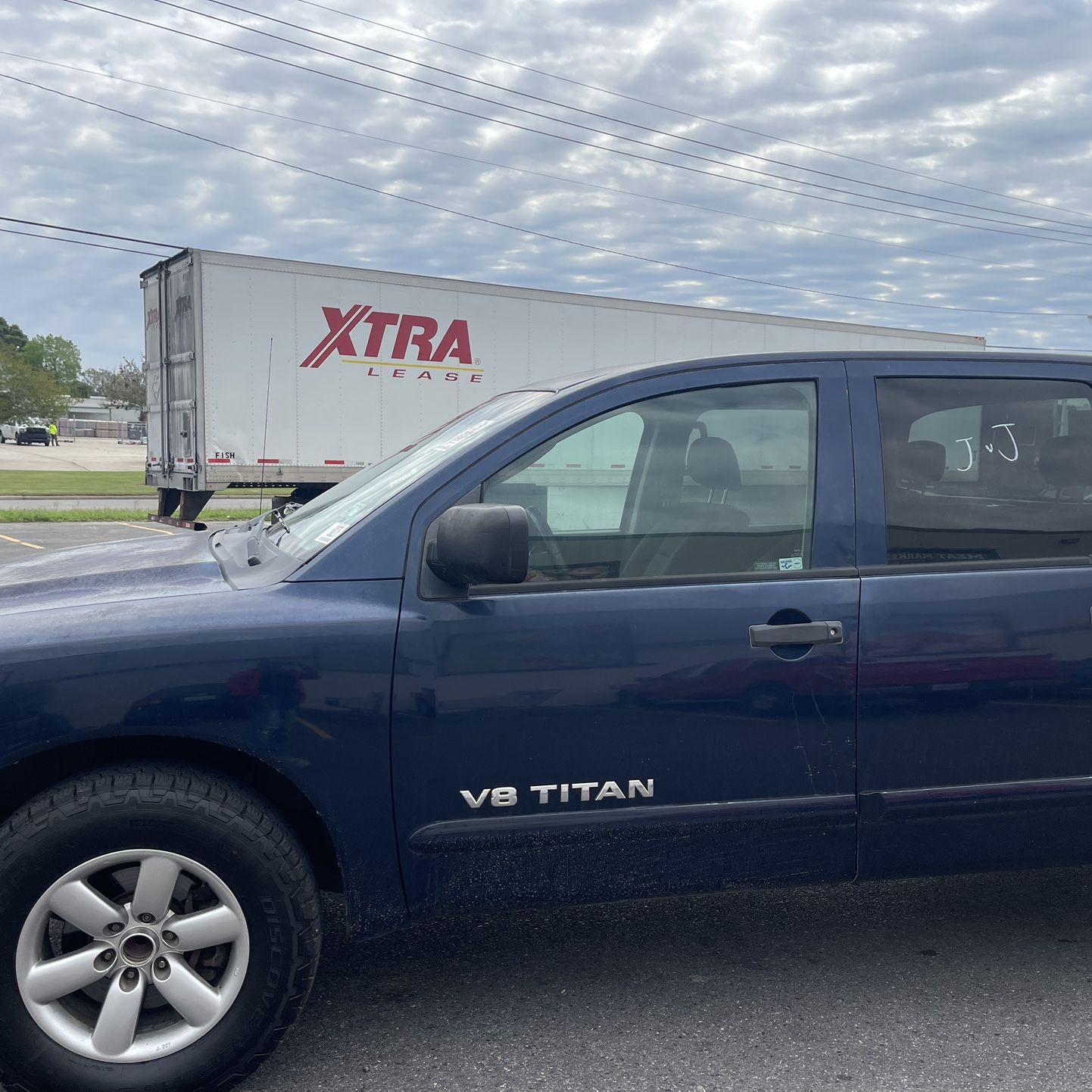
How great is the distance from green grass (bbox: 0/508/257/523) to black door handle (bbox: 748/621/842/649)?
1532 cm

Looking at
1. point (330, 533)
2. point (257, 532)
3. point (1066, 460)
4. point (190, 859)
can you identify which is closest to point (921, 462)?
point (1066, 460)

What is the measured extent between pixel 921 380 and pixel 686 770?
1248 millimetres

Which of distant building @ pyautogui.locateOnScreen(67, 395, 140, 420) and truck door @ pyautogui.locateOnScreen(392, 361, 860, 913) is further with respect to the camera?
distant building @ pyautogui.locateOnScreen(67, 395, 140, 420)

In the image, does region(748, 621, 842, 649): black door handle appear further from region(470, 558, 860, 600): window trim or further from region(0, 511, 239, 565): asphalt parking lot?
region(0, 511, 239, 565): asphalt parking lot

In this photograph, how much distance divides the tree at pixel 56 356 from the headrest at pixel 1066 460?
13003 centimetres

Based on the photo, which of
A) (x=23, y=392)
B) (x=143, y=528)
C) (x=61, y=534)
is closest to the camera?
(x=61, y=534)

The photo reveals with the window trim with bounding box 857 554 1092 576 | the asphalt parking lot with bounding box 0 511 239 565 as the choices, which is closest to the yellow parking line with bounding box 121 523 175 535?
the asphalt parking lot with bounding box 0 511 239 565

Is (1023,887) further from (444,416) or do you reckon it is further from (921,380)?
(444,416)

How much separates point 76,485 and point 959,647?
30240 mm

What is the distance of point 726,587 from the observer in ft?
9.05

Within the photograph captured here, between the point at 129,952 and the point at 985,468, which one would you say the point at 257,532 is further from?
the point at 985,468

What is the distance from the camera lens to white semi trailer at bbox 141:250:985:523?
544 inches

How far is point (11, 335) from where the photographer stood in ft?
389

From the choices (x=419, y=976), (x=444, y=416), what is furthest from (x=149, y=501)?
(x=419, y=976)
